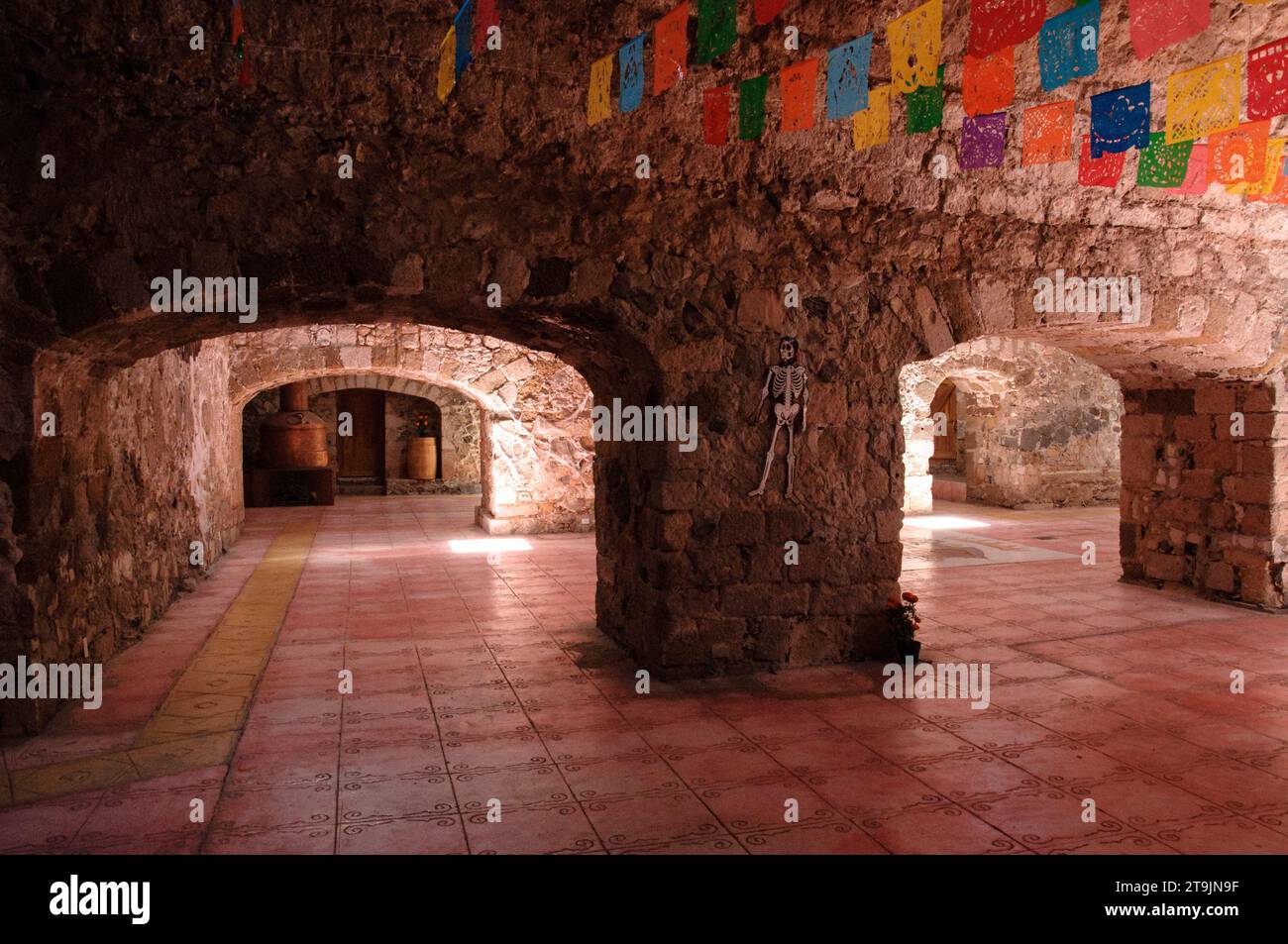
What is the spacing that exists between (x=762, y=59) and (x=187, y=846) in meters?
4.18

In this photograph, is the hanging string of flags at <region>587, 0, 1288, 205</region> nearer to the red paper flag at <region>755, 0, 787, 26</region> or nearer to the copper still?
the red paper flag at <region>755, 0, 787, 26</region>

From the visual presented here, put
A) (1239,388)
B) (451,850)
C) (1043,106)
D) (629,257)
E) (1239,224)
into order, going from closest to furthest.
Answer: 1. (451,850)
2. (629,257)
3. (1043,106)
4. (1239,224)
5. (1239,388)

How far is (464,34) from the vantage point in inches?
157

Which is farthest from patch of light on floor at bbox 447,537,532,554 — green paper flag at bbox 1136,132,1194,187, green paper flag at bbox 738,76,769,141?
green paper flag at bbox 1136,132,1194,187

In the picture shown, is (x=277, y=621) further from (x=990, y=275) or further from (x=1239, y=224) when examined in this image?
(x=1239, y=224)

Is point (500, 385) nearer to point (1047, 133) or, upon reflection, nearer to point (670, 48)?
point (670, 48)

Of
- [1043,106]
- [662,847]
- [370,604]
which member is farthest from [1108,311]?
[370,604]

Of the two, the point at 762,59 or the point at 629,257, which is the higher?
the point at 762,59

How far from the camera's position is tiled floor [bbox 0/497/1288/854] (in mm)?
2939

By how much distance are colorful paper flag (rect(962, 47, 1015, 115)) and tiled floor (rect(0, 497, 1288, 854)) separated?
2973 millimetres

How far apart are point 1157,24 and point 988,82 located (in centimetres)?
102

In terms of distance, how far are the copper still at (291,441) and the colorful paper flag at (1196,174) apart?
463 inches

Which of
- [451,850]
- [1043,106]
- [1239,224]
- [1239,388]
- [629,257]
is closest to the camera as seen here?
[451,850]

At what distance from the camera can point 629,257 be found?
440 centimetres
